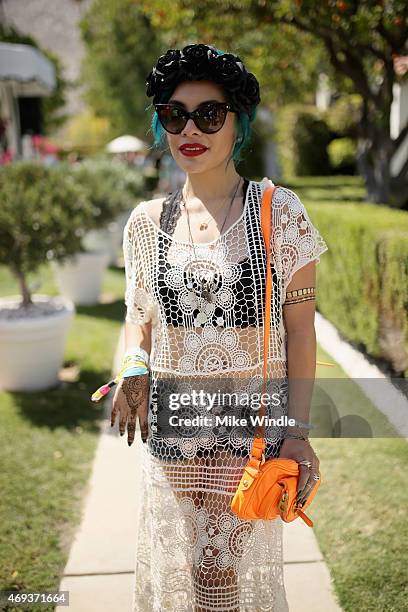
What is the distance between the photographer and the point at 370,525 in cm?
307

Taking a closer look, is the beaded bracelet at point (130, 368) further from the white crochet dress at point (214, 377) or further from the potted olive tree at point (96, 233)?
the potted olive tree at point (96, 233)

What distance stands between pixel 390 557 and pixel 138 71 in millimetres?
26133

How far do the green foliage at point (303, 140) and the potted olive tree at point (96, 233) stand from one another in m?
11.4

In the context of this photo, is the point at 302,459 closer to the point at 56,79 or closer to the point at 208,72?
the point at 208,72

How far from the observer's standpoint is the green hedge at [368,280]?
4.08 meters

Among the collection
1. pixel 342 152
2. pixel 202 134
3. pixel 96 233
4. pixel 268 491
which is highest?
pixel 202 134

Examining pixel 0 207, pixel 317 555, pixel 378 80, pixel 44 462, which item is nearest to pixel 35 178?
pixel 0 207

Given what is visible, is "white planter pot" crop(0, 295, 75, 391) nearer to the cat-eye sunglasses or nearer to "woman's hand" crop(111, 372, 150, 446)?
"woman's hand" crop(111, 372, 150, 446)

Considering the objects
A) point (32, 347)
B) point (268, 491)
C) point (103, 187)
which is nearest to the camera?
point (268, 491)

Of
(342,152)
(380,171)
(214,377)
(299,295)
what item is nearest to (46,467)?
(214,377)

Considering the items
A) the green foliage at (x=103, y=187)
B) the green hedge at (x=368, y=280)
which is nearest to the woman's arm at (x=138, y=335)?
the green hedge at (x=368, y=280)

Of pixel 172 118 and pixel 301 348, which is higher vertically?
pixel 172 118

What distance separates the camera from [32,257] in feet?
17.5

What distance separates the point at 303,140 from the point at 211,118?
21082 mm
